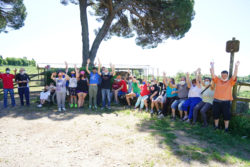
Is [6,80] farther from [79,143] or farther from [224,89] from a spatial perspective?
[224,89]

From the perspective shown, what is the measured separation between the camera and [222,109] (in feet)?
17.7

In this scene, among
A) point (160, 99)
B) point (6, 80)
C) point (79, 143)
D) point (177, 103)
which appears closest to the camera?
point (79, 143)

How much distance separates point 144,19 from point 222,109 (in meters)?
11.2

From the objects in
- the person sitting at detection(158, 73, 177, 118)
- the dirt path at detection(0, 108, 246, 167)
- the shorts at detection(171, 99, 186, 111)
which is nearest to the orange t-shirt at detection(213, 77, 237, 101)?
the shorts at detection(171, 99, 186, 111)

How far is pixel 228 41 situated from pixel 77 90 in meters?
6.36

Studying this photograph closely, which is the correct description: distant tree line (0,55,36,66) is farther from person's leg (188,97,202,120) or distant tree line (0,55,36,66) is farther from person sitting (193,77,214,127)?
person sitting (193,77,214,127)

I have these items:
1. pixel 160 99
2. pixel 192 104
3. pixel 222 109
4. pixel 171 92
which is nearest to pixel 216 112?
pixel 222 109

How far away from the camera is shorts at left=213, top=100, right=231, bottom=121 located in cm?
533

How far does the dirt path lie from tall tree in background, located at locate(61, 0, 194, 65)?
29.0 feet

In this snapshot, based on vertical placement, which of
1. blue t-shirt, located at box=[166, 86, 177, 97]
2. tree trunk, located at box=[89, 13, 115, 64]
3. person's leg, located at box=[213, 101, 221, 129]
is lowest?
person's leg, located at box=[213, 101, 221, 129]

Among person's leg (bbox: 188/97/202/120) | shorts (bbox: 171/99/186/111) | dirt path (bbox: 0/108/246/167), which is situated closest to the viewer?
dirt path (bbox: 0/108/246/167)

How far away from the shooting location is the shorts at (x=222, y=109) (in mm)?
5332

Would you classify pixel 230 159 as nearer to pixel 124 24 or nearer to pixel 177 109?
pixel 177 109

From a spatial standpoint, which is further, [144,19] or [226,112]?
[144,19]
